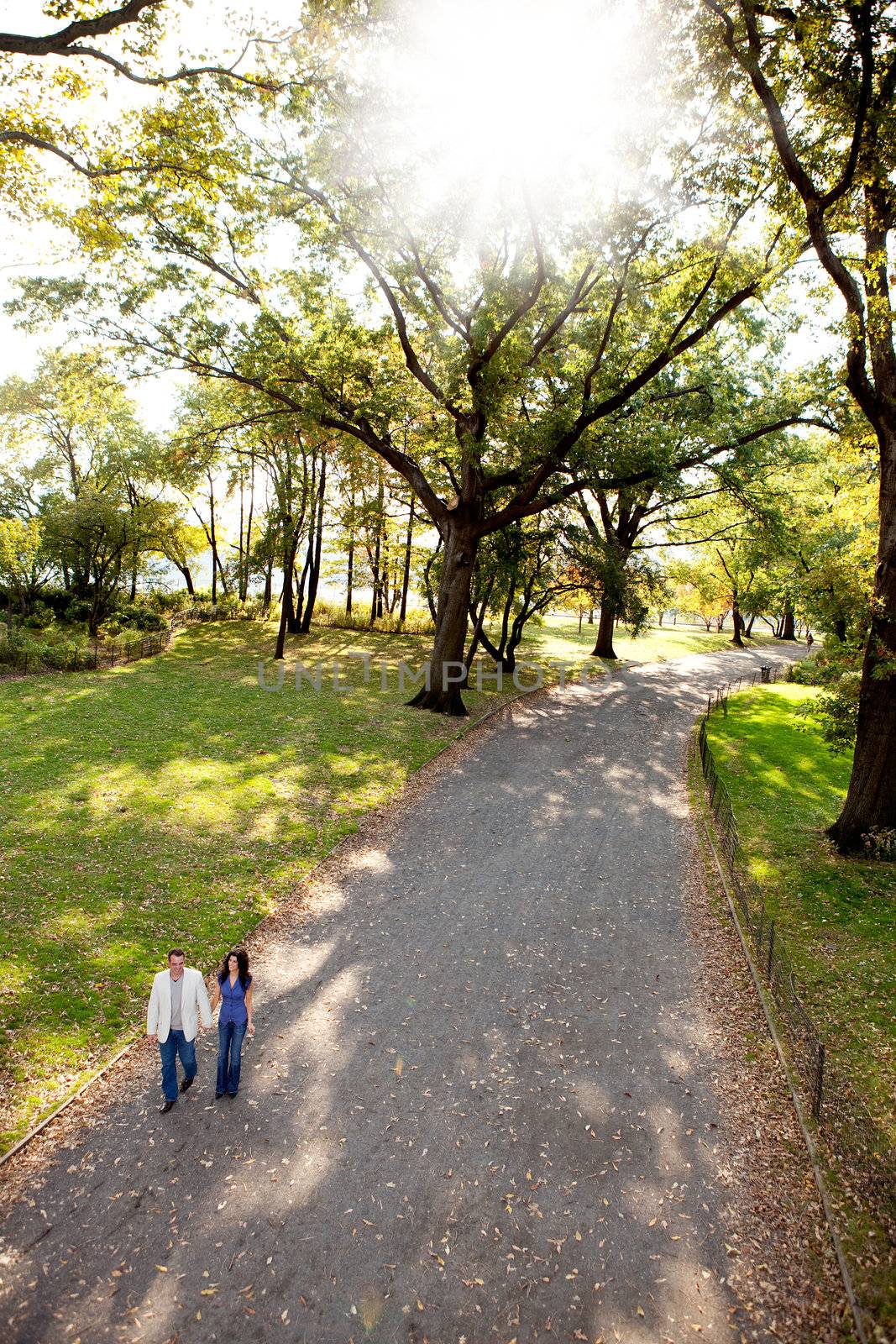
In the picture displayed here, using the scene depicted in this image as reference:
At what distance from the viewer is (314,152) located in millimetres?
15133

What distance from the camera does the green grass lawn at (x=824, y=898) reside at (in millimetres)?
7777

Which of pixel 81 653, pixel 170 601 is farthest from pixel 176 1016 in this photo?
pixel 170 601

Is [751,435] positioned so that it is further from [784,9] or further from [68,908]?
[68,908]

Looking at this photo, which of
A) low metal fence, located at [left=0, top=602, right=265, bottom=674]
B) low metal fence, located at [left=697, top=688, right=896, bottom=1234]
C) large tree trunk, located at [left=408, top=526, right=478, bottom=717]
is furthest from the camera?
low metal fence, located at [left=0, top=602, right=265, bottom=674]

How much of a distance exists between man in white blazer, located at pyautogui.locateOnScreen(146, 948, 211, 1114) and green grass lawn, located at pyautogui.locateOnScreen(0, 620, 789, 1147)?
1.07 metres

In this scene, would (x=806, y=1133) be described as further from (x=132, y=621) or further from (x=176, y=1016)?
(x=132, y=621)

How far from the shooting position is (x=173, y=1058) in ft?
20.6

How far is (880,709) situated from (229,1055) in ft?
39.1

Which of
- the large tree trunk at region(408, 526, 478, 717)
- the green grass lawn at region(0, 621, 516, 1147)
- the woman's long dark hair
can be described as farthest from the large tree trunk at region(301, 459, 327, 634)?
the woman's long dark hair

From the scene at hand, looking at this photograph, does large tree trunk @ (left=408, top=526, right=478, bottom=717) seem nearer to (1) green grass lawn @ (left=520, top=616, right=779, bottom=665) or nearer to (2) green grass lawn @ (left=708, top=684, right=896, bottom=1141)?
(2) green grass lawn @ (left=708, top=684, right=896, bottom=1141)

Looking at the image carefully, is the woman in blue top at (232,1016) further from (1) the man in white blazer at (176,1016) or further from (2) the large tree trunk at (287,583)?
(2) the large tree trunk at (287,583)

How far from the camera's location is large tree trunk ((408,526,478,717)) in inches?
844

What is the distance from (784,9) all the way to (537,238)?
6.16 metres

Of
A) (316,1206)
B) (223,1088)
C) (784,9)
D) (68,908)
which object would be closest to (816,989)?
(316,1206)
